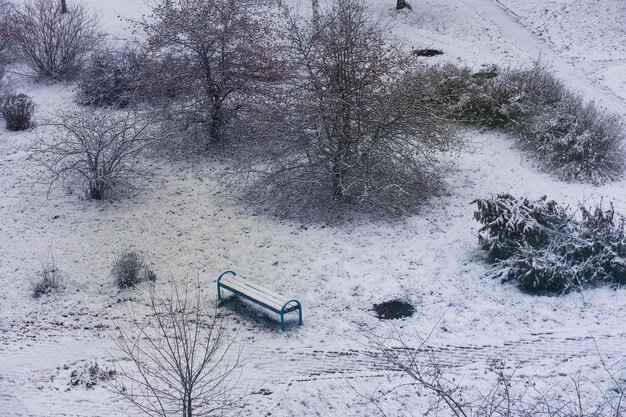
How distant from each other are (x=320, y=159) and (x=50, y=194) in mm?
6033

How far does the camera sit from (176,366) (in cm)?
809

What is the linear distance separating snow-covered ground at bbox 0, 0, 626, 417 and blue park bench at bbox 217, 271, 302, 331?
1.05ft

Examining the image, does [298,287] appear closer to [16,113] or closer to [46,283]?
[46,283]

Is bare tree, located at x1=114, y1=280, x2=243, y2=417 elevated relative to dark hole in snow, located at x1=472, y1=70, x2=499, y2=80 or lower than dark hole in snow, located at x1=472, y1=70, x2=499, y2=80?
lower

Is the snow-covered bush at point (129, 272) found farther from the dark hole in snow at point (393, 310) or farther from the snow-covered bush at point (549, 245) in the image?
the snow-covered bush at point (549, 245)

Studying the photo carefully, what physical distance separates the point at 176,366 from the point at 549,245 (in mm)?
6693

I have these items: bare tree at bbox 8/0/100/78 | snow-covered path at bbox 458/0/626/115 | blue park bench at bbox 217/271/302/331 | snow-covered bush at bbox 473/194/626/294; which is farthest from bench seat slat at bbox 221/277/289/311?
bare tree at bbox 8/0/100/78

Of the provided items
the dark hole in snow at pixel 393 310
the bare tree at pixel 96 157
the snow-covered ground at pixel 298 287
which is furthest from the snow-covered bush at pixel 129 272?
the dark hole in snow at pixel 393 310

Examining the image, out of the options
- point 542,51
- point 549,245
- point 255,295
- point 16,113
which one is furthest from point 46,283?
point 542,51

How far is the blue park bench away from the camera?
10.3 m

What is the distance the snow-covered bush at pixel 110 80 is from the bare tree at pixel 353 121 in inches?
255

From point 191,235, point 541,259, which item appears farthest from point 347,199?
point 541,259

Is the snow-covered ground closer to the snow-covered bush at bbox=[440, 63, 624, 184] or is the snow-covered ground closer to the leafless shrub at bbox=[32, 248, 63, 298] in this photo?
the leafless shrub at bbox=[32, 248, 63, 298]

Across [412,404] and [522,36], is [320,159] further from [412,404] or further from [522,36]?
[522,36]
